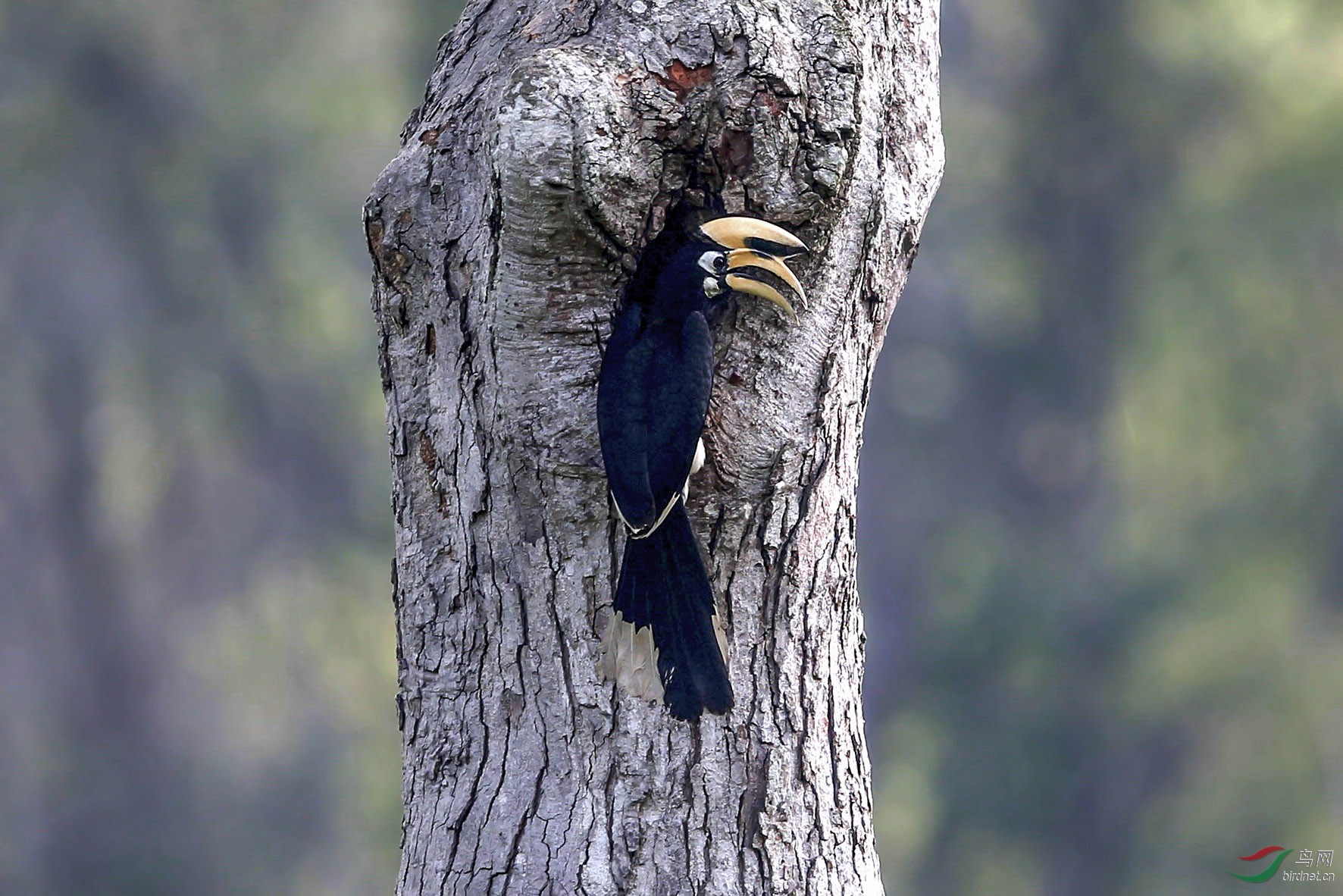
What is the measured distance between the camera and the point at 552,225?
1.31m

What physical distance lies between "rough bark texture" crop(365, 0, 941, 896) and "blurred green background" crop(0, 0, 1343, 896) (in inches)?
138

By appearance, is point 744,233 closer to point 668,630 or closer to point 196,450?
point 668,630

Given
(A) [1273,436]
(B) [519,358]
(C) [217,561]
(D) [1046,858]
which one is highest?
(A) [1273,436]

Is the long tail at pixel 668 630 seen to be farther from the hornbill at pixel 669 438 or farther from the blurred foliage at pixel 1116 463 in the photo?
the blurred foliage at pixel 1116 463

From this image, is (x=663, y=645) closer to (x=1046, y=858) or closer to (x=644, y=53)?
(x=644, y=53)

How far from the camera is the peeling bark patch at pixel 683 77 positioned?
135 centimetres

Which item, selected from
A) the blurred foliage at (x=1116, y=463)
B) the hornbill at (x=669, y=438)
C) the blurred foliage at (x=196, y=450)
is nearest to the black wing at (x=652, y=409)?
the hornbill at (x=669, y=438)

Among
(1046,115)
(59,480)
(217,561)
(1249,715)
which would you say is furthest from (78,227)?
(1249,715)

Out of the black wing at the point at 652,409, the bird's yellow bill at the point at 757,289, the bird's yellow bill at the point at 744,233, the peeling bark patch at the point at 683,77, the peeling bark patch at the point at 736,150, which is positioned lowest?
the black wing at the point at 652,409

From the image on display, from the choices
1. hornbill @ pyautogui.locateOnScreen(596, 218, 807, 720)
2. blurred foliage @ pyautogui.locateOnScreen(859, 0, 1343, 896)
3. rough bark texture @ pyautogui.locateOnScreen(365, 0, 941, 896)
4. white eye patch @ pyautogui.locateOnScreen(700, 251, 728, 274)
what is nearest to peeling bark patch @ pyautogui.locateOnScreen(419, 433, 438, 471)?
rough bark texture @ pyautogui.locateOnScreen(365, 0, 941, 896)

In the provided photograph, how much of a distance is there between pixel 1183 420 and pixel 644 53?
3.92 m

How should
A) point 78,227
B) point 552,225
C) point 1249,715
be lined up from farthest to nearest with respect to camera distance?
point 78,227 → point 1249,715 → point 552,225

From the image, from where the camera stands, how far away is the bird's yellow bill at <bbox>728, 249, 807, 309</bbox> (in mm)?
1339

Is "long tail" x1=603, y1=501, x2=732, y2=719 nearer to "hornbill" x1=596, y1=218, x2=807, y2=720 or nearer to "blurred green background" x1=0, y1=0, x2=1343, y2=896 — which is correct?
"hornbill" x1=596, y1=218, x2=807, y2=720
